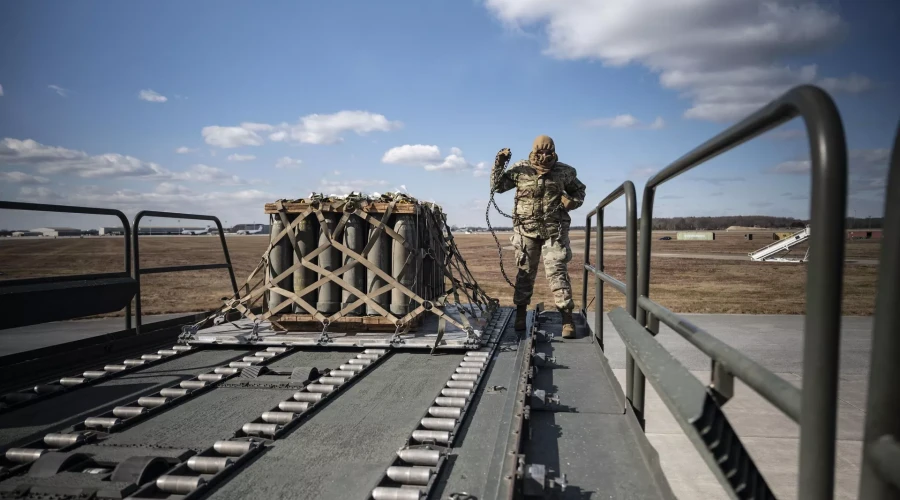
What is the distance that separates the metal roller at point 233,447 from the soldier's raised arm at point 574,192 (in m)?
3.86

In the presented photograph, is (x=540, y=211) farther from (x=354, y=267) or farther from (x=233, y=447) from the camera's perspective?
(x=233, y=447)

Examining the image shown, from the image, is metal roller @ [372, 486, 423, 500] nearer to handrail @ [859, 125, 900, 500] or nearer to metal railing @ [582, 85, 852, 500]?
metal railing @ [582, 85, 852, 500]

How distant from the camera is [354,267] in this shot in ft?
15.6

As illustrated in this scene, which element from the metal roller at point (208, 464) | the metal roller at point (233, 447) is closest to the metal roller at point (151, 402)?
the metal roller at point (233, 447)

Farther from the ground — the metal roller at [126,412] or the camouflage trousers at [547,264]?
the camouflage trousers at [547,264]

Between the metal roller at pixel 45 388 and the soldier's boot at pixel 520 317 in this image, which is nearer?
the metal roller at pixel 45 388

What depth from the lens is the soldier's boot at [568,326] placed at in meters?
4.74

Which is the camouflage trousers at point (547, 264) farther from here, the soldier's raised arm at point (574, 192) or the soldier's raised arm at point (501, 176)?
the soldier's raised arm at point (501, 176)

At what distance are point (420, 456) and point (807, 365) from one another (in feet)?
4.86

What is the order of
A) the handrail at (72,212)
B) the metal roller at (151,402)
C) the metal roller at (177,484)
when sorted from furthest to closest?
the handrail at (72,212) → the metal roller at (151,402) → the metal roller at (177,484)

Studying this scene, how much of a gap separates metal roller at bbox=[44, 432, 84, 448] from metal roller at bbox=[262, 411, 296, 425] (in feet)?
2.34

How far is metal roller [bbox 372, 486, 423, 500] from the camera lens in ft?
5.89

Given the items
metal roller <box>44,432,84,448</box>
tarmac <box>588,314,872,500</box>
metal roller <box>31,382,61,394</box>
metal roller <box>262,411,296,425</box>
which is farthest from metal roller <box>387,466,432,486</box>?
metal roller <box>31,382,61,394</box>

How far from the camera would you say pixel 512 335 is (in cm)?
483
